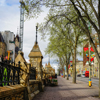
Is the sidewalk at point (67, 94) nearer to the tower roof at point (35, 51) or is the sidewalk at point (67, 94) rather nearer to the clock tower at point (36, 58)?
the clock tower at point (36, 58)

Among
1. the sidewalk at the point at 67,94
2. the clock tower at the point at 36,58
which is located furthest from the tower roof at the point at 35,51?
the sidewalk at the point at 67,94

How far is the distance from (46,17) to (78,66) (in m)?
131

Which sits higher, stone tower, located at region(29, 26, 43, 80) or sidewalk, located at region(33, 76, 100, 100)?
stone tower, located at region(29, 26, 43, 80)

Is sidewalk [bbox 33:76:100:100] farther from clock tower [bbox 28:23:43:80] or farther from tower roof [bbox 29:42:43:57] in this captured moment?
tower roof [bbox 29:42:43:57]

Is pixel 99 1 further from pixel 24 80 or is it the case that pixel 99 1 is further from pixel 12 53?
pixel 12 53

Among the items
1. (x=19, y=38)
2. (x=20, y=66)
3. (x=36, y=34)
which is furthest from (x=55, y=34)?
(x=19, y=38)

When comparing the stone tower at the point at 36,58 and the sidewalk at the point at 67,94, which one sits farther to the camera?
the stone tower at the point at 36,58

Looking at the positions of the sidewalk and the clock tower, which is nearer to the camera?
the sidewalk

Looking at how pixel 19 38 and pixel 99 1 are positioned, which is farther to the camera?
pixel 19 38

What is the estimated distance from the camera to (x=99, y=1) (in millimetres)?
10578

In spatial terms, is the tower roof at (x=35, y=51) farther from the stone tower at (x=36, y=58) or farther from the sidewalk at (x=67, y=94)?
the sidewalk at (x=67, y=94)

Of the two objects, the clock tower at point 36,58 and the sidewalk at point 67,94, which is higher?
the clock tower at point 36,58

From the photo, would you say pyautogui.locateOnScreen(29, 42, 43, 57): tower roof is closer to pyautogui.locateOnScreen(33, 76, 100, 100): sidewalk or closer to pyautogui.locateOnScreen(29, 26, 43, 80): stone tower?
pyautogui.locateOnScreen(29, 26, 43, 80): stone tower

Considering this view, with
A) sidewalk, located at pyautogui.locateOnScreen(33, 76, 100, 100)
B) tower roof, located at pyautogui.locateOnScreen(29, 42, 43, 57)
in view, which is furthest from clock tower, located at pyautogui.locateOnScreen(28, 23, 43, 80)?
sidewalk, located at pyautogui.locateOnScreen(33, 76, 100, 100)
